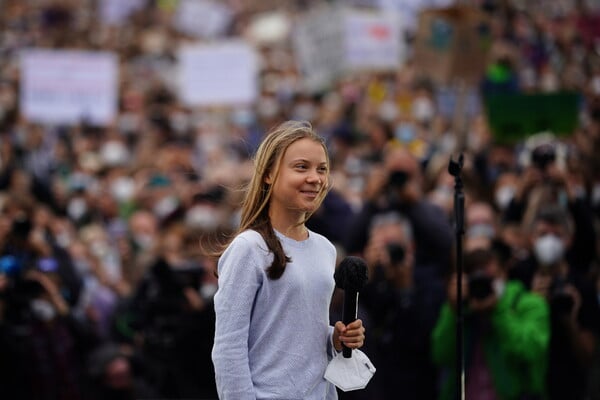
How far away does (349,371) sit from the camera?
159 inches

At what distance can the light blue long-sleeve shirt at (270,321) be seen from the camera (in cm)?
393

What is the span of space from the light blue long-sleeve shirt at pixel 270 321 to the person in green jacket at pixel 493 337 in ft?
8.96

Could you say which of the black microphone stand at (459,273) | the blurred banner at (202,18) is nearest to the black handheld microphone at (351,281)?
the black microphone stand at (459,273)

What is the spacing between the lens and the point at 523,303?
22.4ft

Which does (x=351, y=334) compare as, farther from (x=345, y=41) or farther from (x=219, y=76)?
(x=219, y=76)

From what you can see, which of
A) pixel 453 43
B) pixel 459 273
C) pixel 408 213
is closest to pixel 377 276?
pixel 408 213

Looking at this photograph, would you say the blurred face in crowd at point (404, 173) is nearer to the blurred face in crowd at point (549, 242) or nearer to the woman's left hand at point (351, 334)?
the blurred face in crowd at point (549, 242)

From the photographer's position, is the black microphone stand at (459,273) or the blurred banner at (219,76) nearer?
the black microphone stand at (459,273)

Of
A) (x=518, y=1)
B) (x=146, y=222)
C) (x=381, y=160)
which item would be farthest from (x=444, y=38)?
(x=518, y=1)

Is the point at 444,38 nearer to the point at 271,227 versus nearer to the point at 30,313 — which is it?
the point at 30,313

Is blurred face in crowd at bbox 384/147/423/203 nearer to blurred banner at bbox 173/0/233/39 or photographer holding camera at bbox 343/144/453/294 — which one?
photographer holding camera at bbox 343/144/453/294

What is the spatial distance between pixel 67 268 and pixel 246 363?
4.78 meters

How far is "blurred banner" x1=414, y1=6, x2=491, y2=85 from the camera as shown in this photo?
40.1 feet

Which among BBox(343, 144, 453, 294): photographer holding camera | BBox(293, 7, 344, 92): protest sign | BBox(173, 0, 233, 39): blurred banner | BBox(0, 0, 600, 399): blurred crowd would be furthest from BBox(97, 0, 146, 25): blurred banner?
BBox(343, 144, 453, 294): photographer holding camera
